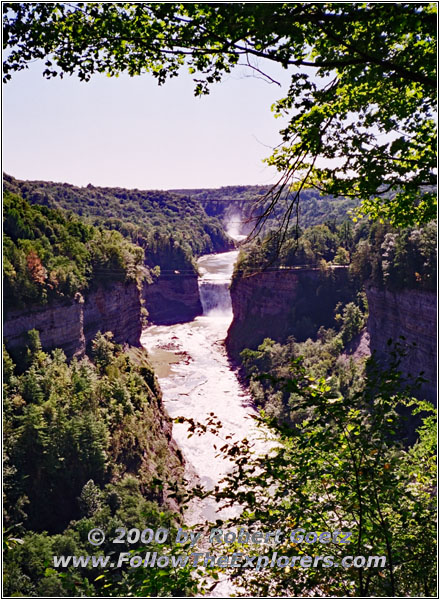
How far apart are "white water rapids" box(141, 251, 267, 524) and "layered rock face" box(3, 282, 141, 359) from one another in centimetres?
938

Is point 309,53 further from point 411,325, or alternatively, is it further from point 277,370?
point 277,370

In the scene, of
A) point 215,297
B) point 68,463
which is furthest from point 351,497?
point 215,297

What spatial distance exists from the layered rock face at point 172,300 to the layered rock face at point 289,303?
29065 millimetres

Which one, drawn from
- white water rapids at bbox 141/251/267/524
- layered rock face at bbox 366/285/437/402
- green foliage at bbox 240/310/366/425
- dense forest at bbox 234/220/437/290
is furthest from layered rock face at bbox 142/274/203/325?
layered rock face at bbox 366/285/437/402

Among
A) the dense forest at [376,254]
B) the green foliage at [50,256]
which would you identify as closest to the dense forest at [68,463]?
the green foliage at [50,256]

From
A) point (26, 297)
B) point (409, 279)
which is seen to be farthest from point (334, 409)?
point (409, 279)

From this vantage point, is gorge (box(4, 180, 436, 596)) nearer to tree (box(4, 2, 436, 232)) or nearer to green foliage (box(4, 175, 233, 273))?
tree (box(4, 2, 436, 232))

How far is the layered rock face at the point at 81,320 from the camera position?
3216 cm

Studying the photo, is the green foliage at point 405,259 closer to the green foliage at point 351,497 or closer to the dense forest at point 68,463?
the dense forest at point 68,463

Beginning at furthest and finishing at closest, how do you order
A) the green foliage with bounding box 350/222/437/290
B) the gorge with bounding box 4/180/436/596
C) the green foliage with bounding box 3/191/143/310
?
the green foliage with bounding box 350/222/437/290
the green foliage with bounding box 3/191/143/310
the gorge with bounding box 4/180/436/596

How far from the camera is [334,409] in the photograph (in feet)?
24.1

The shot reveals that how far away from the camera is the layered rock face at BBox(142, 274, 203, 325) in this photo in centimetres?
10081

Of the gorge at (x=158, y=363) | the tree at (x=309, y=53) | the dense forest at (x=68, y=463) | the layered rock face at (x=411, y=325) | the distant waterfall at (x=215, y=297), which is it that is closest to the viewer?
the tree at (x=309, y=53)

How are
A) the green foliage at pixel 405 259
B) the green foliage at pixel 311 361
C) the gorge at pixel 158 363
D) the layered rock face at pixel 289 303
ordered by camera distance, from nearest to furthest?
the gorge at pixel 158 363 → the green foliage at pixel 405 259 → the green foliage at pixel 311 361 → the layered rock face at pixel 289 303
